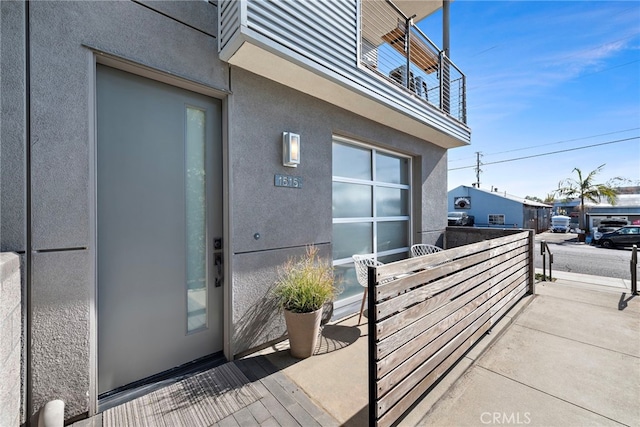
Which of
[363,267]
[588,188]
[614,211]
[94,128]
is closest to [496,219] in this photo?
[588,188]

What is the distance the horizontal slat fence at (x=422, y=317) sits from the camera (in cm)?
165

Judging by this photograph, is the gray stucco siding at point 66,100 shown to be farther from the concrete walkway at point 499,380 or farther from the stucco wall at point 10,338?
the concrete walkway at point 499,380

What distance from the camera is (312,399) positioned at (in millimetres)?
2102

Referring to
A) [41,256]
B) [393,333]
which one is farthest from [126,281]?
[393,333]

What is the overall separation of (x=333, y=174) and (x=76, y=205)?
2810 millimetres

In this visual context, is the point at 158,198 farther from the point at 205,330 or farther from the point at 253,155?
the point at 205,330

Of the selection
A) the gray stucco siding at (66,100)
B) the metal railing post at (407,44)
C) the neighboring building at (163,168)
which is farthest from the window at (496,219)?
the gray stucco siding at (66,100)

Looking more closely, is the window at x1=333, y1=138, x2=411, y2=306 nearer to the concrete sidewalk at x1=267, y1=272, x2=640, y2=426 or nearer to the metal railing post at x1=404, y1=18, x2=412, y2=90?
the concrete sidewalk at x1=267, y1=272, x2=640, y2=426

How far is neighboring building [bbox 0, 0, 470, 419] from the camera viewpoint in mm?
1734

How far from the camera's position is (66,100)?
1.83m

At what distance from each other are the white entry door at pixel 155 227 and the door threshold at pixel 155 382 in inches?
2.0

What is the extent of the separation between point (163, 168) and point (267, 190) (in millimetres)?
1008

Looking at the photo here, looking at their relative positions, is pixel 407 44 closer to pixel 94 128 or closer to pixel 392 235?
pixel 392 235

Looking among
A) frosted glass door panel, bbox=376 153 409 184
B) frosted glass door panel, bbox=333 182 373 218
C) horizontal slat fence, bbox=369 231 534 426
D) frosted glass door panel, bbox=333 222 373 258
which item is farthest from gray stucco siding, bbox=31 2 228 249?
frosted glass door panel, bbox=376 153 409 184
